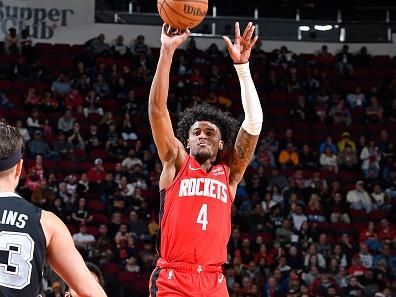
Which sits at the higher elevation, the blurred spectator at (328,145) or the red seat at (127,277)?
the blurred spectator at (328,145)

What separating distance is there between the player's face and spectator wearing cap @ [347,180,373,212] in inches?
418

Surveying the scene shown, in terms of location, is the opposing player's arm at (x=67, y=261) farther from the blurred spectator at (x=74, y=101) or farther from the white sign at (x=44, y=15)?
the white sign at (x=44, y=15)

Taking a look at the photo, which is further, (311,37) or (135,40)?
(311,37)

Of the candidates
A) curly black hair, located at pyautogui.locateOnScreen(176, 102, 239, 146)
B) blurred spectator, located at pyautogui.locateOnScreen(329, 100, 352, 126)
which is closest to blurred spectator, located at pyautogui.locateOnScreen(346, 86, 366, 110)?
blurred spectator, located at pyautogui.locateOnScreen(329, 100, 352, 126)

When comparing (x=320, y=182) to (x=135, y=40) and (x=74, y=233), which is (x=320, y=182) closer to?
(x=74, y=233)

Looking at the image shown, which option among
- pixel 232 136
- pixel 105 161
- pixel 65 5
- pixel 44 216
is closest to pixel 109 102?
pixel 105 161

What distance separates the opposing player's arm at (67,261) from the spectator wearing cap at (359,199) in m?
12.9

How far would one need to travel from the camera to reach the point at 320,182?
16000 mm

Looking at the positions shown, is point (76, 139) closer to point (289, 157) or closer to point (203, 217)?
point (289, 157)

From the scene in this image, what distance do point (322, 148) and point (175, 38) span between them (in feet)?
40.7

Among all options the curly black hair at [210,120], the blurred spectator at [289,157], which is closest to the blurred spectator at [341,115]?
the blurred spectator at [289,157]

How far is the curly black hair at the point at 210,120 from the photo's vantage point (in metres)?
5.58

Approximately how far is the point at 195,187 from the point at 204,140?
0.36 metres

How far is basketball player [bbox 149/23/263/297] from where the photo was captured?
4.95m
